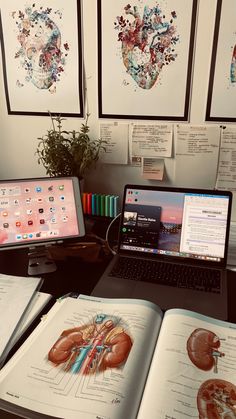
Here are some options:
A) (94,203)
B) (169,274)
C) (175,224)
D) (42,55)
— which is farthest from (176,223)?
(42,55)

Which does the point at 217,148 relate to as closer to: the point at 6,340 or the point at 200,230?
the point at 200,230

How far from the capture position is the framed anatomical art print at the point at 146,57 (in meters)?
1.08

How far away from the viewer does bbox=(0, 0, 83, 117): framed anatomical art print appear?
119cm

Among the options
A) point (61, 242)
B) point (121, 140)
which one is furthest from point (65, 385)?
point (121, 140)

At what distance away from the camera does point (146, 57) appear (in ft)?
3.72

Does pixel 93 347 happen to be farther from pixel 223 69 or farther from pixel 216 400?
pixel 223 69

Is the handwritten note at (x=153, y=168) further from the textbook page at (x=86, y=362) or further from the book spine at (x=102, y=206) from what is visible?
the textbook page at (x=86, y=362)

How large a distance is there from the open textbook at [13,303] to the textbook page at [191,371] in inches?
13.2

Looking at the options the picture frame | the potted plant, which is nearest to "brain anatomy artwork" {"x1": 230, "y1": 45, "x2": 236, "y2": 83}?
the picture frame

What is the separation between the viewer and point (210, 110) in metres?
1.13

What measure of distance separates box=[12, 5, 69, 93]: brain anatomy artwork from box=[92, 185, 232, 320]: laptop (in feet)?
→ 2.06

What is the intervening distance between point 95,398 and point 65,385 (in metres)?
0.07

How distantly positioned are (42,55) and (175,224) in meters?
0.89

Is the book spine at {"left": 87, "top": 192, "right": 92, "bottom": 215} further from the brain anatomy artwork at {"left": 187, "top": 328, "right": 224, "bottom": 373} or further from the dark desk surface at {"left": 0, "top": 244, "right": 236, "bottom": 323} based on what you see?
the brain anatomy artwork at {"left": 187, "top": 328, "right": 224, "bottom": 373}
